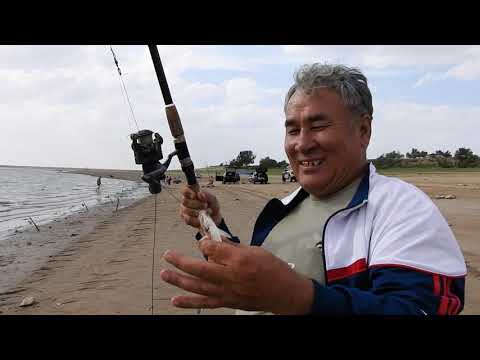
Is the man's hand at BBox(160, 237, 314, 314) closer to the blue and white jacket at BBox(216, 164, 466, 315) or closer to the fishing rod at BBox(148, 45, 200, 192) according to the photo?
the blue and white jacket at BBox(216, 164, 466, 315)

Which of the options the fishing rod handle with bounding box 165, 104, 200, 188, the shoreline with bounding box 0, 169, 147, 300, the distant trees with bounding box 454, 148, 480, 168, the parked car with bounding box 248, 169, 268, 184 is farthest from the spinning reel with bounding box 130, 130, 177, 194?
the distant trees with bounding box 454, 148, 480, 168

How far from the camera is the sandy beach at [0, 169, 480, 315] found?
6.00m

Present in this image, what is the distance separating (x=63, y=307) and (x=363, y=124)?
5.41m

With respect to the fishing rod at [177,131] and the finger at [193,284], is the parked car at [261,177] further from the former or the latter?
the finger at [193,284]

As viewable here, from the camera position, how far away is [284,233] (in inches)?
82.5

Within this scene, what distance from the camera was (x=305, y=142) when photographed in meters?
1.94

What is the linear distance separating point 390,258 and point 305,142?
0.75 meters

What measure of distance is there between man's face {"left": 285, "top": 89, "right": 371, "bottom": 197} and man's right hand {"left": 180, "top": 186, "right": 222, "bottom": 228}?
1.67ft

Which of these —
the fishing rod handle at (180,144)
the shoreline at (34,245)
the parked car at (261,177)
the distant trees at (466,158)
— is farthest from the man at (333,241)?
the distant trees at (466,158)

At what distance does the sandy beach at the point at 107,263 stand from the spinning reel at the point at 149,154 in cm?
237
